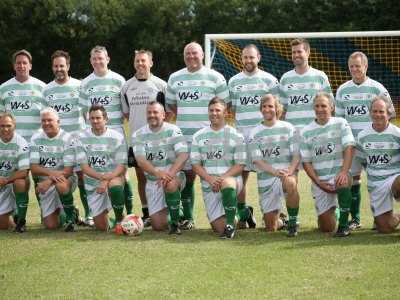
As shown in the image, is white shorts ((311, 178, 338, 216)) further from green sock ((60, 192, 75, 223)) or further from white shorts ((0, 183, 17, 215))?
white shorts ((0, 183, 17, 215))

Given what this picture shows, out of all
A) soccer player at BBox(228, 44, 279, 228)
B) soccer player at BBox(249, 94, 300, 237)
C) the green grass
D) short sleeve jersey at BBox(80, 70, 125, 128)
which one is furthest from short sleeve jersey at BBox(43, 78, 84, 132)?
soccer player at BBox(249, 94, 300, 237)

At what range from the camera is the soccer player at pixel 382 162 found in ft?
20.9

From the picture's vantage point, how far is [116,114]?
7441 mm

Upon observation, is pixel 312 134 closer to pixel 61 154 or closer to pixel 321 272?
pixel 321 272

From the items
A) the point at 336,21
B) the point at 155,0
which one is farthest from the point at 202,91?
the point at 155,0

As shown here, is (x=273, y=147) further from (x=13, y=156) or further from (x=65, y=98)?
(x=13, y=156)

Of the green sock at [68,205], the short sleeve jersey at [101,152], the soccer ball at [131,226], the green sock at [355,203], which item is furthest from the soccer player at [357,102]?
the green sock at [68,205]

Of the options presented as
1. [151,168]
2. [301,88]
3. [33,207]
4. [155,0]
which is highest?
[155,0]

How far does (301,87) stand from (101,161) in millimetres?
1941

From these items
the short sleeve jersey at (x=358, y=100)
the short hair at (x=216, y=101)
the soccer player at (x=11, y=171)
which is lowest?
the soccer player at (x=11, y=171)

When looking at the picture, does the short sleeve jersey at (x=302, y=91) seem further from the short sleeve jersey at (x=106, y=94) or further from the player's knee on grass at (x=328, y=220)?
the short sleeve jersey at (x=106, y=94)

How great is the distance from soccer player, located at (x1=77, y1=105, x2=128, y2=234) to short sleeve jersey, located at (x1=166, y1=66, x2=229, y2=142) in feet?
2.07

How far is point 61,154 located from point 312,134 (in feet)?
7.57

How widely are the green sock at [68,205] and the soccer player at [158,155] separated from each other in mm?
692
